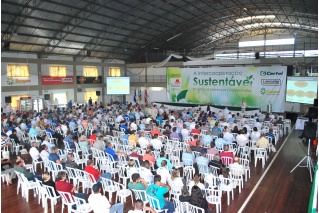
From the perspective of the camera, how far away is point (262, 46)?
122ft

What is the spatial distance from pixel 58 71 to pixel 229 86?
49.9ft

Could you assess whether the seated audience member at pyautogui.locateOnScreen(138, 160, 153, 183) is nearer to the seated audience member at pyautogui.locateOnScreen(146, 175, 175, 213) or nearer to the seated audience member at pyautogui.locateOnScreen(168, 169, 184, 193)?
the seated audience member at pyautogui.locateOnScreen(168, 169, 184, 193)

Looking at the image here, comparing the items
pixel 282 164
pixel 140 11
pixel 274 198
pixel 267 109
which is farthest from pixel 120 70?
pixel 274 198

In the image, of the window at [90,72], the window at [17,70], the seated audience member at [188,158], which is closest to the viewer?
the seated audience member at [188,158]

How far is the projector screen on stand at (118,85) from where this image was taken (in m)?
26.1

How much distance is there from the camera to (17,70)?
21484 mm

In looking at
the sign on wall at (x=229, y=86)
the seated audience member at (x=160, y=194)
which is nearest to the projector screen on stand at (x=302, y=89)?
the sign on wall at (x=229, y=86)

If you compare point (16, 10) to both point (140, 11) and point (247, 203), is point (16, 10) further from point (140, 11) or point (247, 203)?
point (247, 203)

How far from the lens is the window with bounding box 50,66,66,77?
24.4m

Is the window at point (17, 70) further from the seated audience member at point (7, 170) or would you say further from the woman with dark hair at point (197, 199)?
the woman with dark hair at point (197, 199)

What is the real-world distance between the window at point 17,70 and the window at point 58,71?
2396 mm

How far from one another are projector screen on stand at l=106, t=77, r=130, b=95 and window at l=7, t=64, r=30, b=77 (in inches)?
278

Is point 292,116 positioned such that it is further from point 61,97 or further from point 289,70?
point 61,97

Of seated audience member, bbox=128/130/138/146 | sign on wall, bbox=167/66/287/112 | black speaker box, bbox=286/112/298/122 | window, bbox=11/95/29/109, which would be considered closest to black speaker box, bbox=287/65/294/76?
sign on wall, bbox=167/66/287/112
